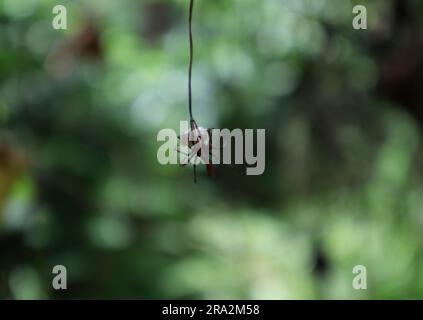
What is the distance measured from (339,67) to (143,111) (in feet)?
1.21

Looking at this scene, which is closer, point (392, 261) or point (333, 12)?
point (333, 12)

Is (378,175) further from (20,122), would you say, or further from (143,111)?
(20,122)

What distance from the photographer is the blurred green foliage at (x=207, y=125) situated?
165cm

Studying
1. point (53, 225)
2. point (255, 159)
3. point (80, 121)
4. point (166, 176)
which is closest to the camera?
point (255, 159)

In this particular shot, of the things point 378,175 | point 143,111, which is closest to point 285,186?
point 378,175

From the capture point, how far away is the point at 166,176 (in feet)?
6.23

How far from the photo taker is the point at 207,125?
1556 millimetres

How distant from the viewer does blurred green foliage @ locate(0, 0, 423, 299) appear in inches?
65.1

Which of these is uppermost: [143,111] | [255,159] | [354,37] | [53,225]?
[354,37]
